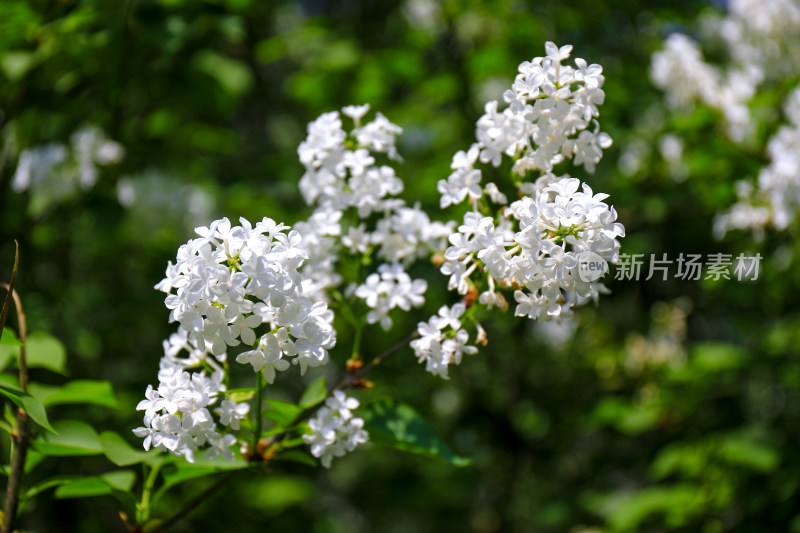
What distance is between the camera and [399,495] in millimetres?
4730

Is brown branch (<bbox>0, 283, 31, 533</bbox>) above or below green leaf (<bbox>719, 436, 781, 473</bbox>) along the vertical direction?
below

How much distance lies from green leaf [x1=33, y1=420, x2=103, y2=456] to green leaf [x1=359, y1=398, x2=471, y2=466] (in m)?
0.61

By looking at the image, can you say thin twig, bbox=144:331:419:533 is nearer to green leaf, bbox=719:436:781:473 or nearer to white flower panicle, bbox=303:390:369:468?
white flower panicle, bbox=303:390:369:468

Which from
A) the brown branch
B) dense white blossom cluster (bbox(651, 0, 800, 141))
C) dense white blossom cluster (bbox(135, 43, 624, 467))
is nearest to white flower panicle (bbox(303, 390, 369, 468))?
dense white blossom cluster (bbox(135, 43, 624, 467))

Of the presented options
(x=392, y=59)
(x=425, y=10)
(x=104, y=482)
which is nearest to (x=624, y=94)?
(x=392, y=59)

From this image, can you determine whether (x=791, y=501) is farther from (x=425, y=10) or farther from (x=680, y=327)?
(x=425, y=10)

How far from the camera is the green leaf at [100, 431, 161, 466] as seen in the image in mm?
1456

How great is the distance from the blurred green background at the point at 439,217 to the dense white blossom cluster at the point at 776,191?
10 centimetres

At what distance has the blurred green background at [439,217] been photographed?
303cm

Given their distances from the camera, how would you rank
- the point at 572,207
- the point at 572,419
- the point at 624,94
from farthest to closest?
1. the point at 572,419
2. the point at 624,94
3. the point at 572,207

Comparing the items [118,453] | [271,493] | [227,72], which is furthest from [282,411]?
[271,493]

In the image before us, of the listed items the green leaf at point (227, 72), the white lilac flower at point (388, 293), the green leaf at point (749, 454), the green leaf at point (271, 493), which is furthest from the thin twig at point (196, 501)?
the green leaf at point (271, 493)

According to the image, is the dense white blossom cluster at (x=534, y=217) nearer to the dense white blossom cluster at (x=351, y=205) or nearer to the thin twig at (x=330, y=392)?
the thin twig at (x=330, y=392)

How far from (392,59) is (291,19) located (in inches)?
162
